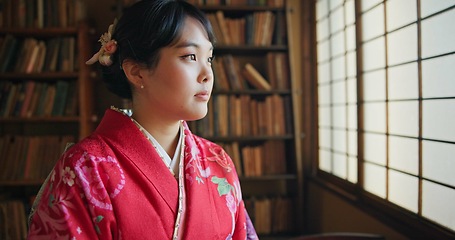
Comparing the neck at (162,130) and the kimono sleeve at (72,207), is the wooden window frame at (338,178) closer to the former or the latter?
the neck at (162,130)

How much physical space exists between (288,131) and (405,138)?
1.18m

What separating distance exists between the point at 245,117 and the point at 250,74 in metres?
0.33

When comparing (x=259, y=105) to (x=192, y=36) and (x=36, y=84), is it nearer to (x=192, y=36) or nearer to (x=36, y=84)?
(x=36, y=84)

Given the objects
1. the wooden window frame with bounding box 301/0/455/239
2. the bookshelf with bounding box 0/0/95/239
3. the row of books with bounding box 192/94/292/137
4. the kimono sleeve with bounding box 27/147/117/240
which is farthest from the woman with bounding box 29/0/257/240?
the bookshelf with bounding box 0/0/95/239

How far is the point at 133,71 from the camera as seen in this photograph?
3.50 feet

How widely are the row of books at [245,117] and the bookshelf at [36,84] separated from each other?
3.02 ft

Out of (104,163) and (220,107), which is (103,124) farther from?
(220,107)

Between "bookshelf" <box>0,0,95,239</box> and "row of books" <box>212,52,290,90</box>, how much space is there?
38.8 inches

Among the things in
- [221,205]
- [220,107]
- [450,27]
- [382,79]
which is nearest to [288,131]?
[220,107]

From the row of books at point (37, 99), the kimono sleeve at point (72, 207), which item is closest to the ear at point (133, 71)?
the kimono sleeve at point (72, 207)

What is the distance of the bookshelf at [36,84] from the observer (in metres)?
2.54

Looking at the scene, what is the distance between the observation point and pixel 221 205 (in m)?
1.09

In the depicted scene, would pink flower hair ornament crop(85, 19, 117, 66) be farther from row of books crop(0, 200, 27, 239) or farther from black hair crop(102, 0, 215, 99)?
row of books crop(0, 200, 27, 239)

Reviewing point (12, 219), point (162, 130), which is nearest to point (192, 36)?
point (162, 130)
